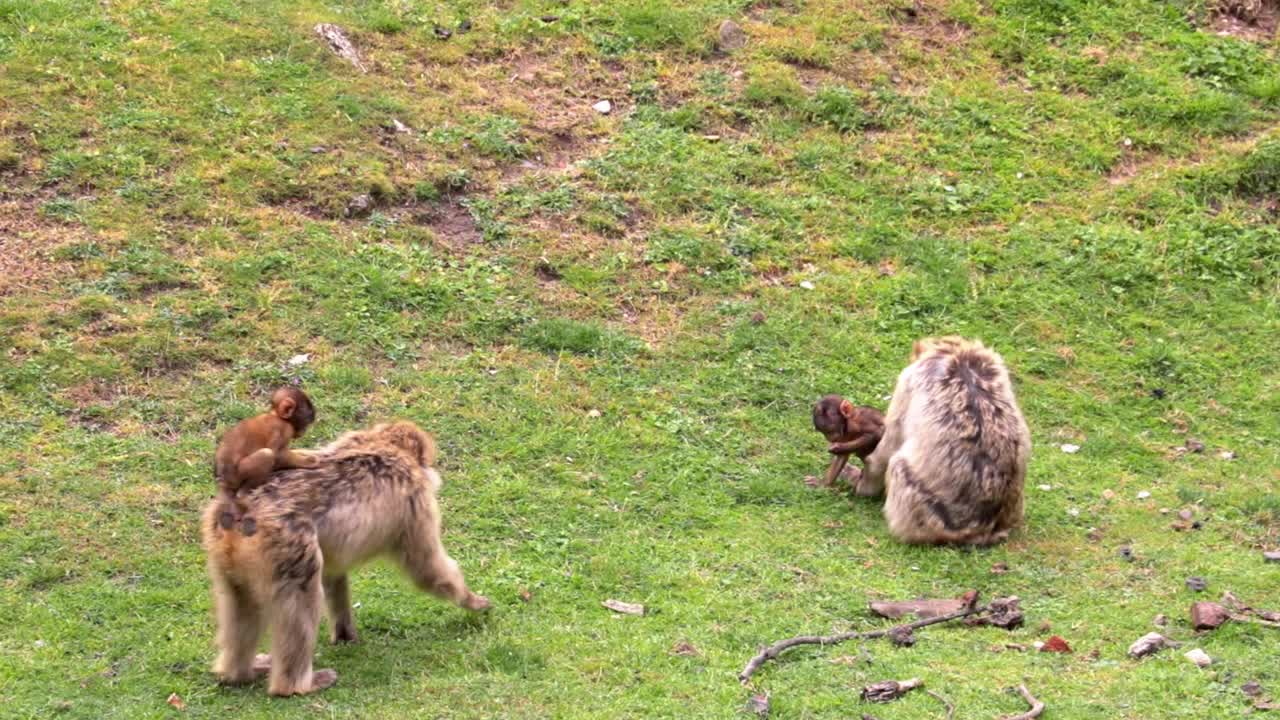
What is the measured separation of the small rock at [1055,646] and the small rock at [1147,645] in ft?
1.12

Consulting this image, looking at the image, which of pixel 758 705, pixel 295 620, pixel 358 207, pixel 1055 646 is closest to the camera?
pixel 758 705

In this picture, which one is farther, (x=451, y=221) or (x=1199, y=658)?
(x=451, y=221)

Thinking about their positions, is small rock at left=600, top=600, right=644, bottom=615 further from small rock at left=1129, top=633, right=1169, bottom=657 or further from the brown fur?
small rock at left=1129, top=633, right=1169, bottom=657

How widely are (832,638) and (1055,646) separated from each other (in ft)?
3.96

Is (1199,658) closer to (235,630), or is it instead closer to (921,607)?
(921,607)

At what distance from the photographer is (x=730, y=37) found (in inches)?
646

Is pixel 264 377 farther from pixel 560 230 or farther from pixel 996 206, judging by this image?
pixel 996 206

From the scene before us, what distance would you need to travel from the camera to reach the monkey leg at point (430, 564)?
8555 millimetres

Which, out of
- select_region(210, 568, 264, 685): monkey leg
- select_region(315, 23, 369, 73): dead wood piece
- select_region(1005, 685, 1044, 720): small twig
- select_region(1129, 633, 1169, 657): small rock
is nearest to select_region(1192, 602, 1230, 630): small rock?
select_region(1129, 633, 1169, 657): small rock

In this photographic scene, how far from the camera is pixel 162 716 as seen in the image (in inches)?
304

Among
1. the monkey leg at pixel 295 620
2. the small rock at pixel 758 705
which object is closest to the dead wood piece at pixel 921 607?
the small rock at pixel 758 705

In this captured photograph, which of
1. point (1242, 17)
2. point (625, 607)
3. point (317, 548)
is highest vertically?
point (1242, 17)

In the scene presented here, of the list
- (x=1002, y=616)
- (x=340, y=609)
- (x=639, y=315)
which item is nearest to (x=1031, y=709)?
(x=1002, y=616)

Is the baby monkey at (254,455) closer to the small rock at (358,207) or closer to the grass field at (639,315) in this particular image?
the grass field at (639,315)
